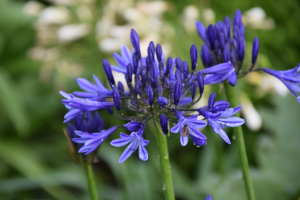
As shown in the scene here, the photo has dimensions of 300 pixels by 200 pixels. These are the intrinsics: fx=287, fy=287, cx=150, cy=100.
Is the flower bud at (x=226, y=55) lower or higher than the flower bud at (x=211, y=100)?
higher

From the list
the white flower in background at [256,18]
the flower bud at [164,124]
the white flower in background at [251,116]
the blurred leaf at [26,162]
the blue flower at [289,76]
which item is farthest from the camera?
the blurred leaf at [26,162]

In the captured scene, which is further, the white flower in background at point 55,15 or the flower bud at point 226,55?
the white flower in background at point 55,15

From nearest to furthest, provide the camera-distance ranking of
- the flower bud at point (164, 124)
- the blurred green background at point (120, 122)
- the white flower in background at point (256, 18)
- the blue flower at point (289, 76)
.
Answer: the flower bud at point (164, 124), the blue flower at point (289, 76), the blurred green background at point (120, 122), the white flower in background at point (256, 18)

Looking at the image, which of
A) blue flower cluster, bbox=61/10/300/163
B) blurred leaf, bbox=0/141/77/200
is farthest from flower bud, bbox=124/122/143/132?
blurred leaf, bbox=0/141/77/200

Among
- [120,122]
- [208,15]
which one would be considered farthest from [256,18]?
[120,122]

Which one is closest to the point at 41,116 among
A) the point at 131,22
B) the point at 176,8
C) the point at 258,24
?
the point at 131,22

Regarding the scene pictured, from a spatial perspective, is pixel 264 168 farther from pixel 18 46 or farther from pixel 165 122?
pixel 18 46

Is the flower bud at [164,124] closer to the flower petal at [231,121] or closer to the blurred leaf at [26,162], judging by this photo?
the flower petal at [231,121]

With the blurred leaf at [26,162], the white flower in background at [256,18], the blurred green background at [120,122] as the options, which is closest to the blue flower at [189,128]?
the blurred green background at [120,122]

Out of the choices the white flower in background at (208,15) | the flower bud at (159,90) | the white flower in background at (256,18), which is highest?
the white flower in background at (208,15)
